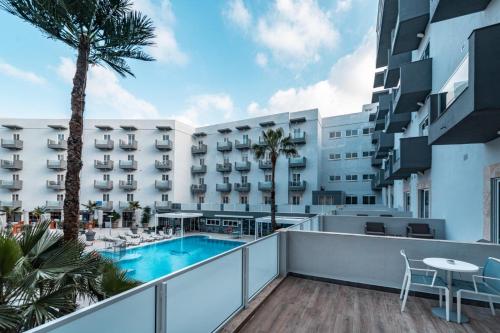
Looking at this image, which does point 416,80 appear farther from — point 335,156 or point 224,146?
point 224,146

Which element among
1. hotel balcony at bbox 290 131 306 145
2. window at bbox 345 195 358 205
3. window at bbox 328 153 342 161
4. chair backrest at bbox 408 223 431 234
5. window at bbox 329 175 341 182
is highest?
hotel balcony at bbox 290 131 306 145

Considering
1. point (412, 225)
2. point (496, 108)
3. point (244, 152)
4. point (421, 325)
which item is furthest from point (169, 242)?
point (496, 108)

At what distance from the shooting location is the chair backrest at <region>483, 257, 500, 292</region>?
12.7ft

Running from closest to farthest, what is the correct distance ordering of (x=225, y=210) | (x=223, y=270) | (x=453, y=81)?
(x=223, y=270) < (x=453, y=81) < (x=225, y=210)

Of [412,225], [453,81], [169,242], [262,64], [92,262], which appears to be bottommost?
[169,242]

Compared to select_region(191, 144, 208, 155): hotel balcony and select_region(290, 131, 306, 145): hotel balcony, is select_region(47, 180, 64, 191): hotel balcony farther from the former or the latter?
select_region(290, 131, 306, 145): hotel balcony

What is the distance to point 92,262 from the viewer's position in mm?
3395

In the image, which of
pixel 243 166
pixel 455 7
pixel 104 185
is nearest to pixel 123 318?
pixel 455 7

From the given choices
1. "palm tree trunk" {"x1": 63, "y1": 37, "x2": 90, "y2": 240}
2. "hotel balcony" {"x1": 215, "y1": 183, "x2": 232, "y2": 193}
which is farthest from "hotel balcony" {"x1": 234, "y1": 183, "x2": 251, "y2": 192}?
"palm tree trunk" {"x1": 63, "y1": 37, "x2": 90, "y2": 240}

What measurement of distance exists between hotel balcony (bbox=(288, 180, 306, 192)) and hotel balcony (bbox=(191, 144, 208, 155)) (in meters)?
12.8

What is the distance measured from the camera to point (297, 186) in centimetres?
2675

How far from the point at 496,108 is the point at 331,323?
4.31 metres

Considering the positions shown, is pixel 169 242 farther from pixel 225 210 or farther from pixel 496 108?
pixel 496 108

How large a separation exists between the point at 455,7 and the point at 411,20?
4268 mm
